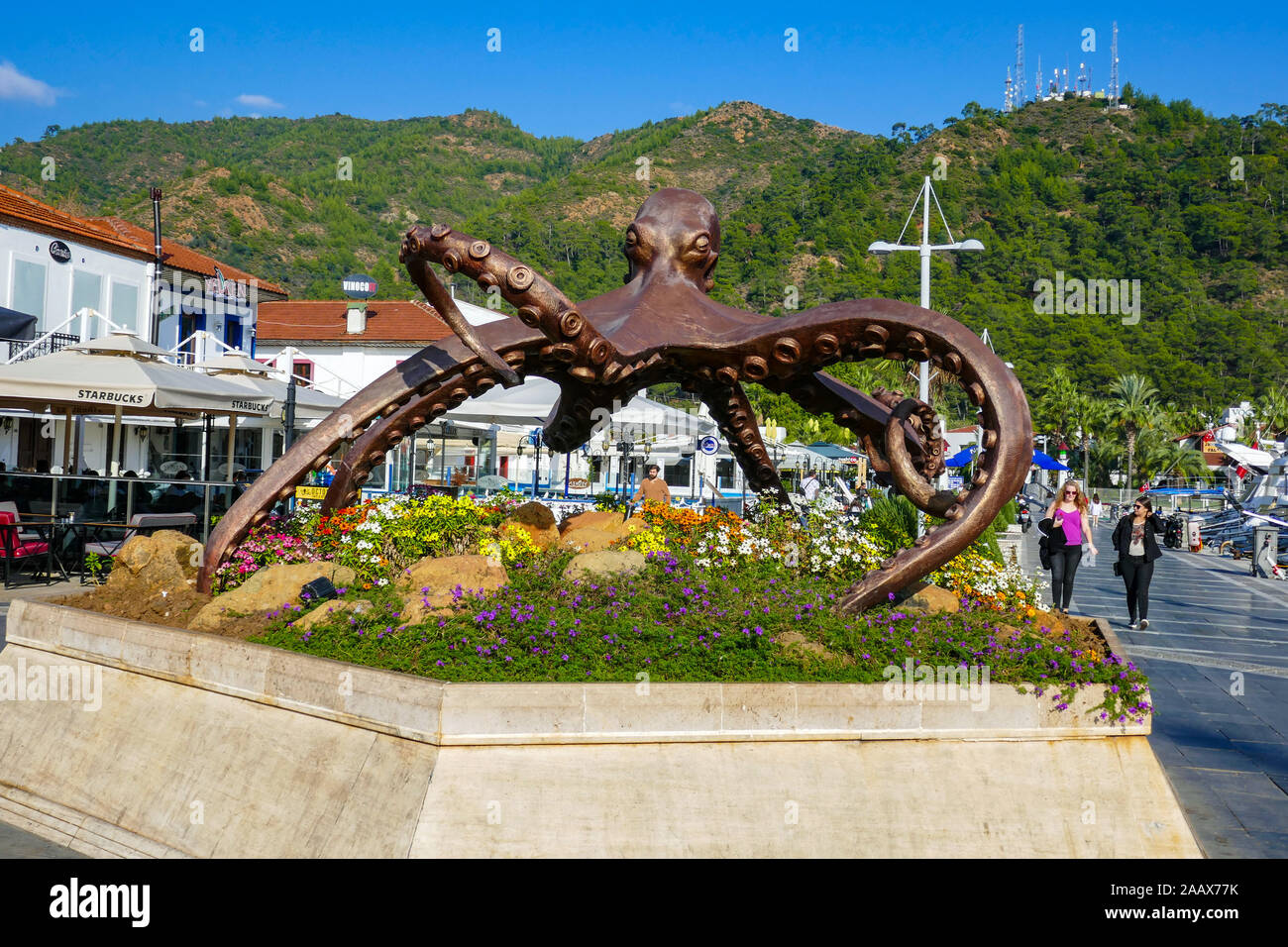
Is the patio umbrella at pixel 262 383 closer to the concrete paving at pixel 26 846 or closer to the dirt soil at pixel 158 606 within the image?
the dirt soil at pixel 158 606

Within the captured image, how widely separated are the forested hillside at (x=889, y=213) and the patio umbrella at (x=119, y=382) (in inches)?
1670

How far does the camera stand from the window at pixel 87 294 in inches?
1174

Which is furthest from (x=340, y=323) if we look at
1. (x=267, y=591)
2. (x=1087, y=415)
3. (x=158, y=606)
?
(x=1087, y=415)

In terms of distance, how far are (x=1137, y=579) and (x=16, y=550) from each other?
15.1 meters

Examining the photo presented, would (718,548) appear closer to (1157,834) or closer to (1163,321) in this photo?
(1157,834)

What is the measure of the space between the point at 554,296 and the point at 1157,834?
4909 millimetres

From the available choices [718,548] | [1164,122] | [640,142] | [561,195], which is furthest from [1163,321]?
[718,548]

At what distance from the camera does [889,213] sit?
85.0 meters

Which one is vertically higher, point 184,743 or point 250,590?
point 250,590

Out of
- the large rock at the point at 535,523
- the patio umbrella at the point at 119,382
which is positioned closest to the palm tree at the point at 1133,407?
the patio umbrella at the point at 119,382

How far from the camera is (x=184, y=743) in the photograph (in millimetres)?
6191

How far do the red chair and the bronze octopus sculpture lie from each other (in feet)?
21.5

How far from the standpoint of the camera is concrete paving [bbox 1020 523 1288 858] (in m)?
6.38

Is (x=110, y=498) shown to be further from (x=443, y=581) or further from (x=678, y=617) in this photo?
(x=678, y=617)
